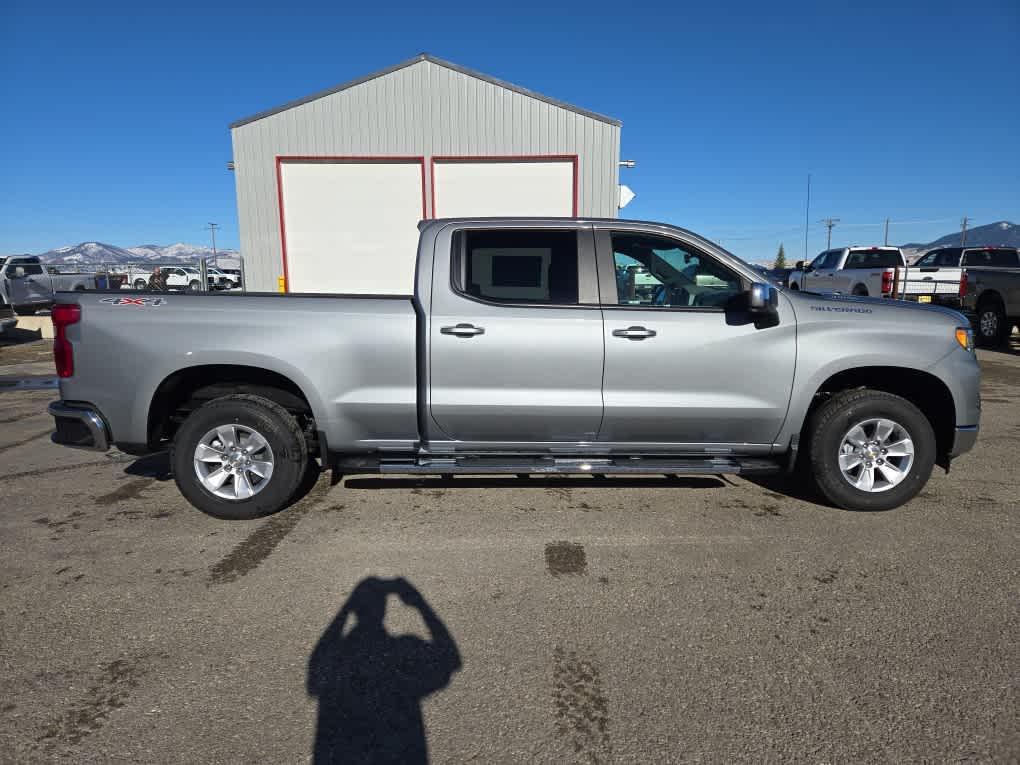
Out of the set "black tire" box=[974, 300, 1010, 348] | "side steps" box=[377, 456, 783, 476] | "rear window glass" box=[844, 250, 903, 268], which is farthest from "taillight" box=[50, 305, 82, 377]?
"rear window glass" box=[844, 250, 903, 268]

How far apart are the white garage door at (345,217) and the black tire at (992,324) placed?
39.5 ft

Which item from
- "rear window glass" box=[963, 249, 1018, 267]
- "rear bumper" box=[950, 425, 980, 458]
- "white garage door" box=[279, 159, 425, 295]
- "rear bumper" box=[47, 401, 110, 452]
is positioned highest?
"white garage door" box=[279, 159, 425, 295]

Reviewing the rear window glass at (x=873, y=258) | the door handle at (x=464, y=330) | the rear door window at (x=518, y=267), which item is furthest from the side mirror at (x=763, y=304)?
the rear window glass at (x=873, y=258)

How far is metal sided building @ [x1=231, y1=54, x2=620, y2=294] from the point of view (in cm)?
1410

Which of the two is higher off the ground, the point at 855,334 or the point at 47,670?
the point at 855,334

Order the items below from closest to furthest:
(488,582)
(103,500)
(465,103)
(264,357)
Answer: (488,582) < (264,357) < (103,500) < (465,103)

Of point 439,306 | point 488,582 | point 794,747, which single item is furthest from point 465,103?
point 794,747

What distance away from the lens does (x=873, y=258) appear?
17.1 metres

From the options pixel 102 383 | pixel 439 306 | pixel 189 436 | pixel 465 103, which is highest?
pixel 465 103

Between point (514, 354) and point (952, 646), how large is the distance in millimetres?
2614

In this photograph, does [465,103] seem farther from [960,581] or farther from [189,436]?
[960,581]

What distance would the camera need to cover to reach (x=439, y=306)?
410cm

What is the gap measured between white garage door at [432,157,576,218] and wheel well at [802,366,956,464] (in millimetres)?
10453

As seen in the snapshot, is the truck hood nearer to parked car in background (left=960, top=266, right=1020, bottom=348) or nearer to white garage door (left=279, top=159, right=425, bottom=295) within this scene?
parked car in background (left=960, top=266, right=1020, bottom=348)
